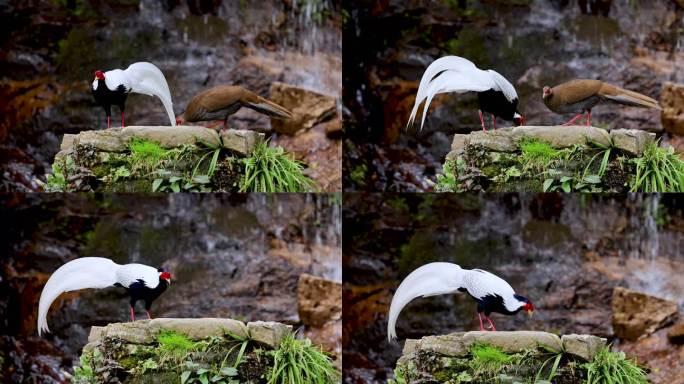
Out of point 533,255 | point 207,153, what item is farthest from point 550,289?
point 207,153

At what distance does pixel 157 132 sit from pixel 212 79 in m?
0.53

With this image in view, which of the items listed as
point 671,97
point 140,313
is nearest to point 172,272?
point 140,313

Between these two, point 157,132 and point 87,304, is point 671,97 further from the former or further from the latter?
point 87,304

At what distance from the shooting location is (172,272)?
4898mm

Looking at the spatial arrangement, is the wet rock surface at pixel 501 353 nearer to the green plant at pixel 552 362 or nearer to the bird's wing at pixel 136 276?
the green plant at pixel 552 362

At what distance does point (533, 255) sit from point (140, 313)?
2110mm

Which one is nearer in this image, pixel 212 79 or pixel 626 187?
pixel 626 187

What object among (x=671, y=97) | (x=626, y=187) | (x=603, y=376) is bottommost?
(x=603, y=376)

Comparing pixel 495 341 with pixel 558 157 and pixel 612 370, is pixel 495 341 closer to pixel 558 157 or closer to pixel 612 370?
pixel 612 370

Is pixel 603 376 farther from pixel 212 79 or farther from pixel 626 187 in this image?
pixel 212 79

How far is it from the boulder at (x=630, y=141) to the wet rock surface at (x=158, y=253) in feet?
4.99

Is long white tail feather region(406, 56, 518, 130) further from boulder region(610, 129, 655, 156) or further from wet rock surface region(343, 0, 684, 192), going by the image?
boulder region(610, 129, 655, 156)

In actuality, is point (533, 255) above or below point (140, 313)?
above

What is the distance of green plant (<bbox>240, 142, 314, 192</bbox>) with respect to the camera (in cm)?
476
